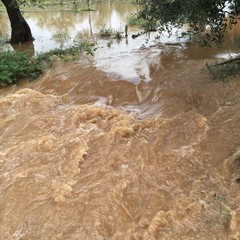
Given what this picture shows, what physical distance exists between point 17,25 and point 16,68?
219 inches

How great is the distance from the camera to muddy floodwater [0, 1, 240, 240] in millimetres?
4992

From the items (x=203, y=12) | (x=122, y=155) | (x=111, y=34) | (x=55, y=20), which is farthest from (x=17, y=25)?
(x=122, y=155)

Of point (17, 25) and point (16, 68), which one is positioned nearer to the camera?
point (16, 68)

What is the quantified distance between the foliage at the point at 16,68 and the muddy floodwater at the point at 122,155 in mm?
322

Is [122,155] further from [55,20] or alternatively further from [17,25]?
[55,20]

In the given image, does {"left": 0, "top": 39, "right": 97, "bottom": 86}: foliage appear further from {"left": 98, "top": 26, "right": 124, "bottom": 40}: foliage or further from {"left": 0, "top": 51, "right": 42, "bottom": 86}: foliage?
{"left": 98, "top": 26, "right": 124, "bottom": 40}: foliage

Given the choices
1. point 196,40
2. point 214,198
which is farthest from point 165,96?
point 196,40

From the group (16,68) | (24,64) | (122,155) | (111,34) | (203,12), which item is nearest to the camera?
(122,155)

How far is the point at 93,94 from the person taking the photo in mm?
9594

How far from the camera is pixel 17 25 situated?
50.6ft

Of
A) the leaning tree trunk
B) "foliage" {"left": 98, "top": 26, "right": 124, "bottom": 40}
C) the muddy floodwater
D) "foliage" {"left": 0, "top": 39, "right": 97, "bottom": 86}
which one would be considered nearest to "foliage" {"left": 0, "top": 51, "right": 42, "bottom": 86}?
"foliage" {"left": 0, "top": 39, "right": 97, "bottom": 86}

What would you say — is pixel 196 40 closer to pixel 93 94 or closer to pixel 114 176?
pixel 93 94

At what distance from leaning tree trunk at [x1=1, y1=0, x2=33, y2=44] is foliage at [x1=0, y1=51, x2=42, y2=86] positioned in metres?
3.93

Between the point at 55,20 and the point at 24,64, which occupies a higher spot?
the point at 24,64
